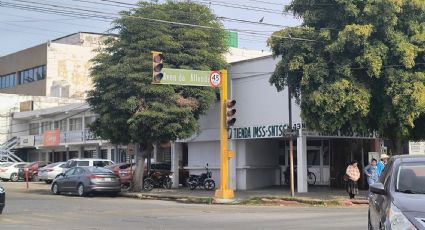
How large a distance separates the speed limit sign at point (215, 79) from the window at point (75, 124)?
28041mm

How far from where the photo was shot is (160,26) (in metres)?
27.6

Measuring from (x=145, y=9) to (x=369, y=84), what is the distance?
11.1 metres

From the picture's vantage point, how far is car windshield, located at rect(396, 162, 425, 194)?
323 inches

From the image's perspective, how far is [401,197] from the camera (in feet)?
25.7

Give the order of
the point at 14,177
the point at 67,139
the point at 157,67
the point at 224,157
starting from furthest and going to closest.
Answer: the point at 67,139 < the point at 14,177 < the point at 224,157 < the point at 157,67

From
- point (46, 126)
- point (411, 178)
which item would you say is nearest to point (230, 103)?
point (411, 178)

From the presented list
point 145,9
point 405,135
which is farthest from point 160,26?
point 405,135

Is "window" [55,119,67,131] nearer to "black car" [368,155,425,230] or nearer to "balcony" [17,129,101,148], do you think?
"balcony" [17,129,101,148]

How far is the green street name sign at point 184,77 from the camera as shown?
2144 cm

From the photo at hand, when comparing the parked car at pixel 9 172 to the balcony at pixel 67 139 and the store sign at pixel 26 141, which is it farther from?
the store sign at pixel 26 141

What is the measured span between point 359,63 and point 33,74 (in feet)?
175

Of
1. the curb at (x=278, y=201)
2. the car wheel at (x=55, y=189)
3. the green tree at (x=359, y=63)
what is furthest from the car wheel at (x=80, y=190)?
the green tree at (x=359, y=63)

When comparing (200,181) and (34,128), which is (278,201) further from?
(34,128)

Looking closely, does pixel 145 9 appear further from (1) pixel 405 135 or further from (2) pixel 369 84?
(1) pixel 405 135
